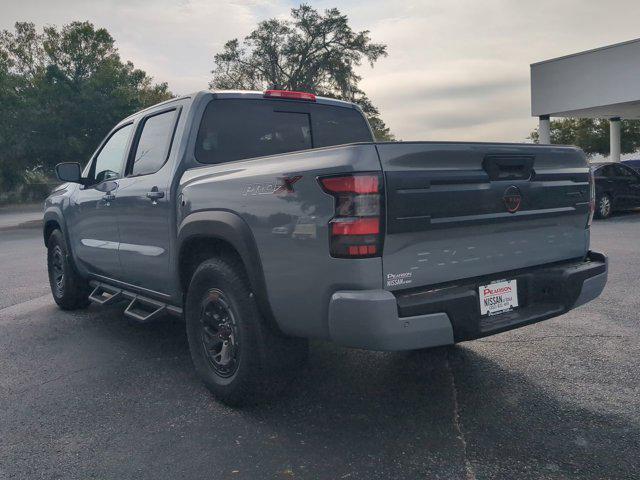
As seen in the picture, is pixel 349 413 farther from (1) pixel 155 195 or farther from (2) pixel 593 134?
(2) pixel 593 134

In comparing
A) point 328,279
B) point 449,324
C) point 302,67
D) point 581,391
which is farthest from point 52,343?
point 302,67

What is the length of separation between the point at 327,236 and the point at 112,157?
3317 mm

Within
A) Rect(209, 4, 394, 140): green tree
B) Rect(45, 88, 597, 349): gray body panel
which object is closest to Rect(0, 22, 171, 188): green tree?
Rect(209, 4, 394, 140): green tree

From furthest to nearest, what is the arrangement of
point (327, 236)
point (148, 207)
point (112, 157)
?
point (112, 157) → point (148, 207) → point (327, 236)

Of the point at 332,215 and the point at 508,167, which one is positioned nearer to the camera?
the point at 332,215

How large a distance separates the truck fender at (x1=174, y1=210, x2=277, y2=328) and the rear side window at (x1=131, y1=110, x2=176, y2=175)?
36.7 inches

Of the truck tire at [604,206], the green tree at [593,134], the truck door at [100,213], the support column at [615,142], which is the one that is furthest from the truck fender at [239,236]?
the green tree at [593,134]

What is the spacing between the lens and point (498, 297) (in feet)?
10.7

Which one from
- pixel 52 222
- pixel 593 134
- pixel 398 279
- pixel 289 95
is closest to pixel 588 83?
pixel 593 134

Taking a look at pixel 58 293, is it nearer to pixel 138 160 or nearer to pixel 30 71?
pixel 138 160

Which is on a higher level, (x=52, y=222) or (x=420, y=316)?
(x=52, y=222)

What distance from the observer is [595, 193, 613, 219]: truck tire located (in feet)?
49.8

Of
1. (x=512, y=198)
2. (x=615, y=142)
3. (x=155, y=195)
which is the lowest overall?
(x=512, y=198)

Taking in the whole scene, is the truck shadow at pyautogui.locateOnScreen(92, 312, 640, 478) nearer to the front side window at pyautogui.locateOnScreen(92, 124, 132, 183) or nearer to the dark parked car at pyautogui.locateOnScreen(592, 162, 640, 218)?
the front side window at pyautogui.locateOnScreen(92, 124, 132, 183)
